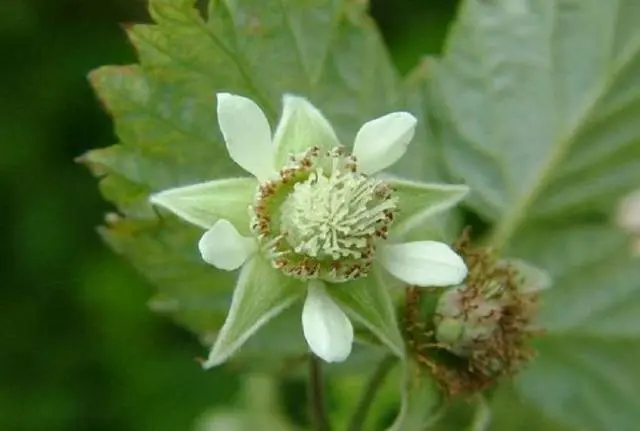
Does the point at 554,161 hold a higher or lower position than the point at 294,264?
lower

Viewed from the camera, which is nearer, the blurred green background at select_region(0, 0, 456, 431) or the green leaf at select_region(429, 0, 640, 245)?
the green leaf at select_region(429, 0, 640, 245)

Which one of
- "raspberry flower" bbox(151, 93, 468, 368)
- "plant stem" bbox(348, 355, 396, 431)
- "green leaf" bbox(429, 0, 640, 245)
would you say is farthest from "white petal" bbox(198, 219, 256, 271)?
"green leaf" bbox(429, 0, 640, 245)

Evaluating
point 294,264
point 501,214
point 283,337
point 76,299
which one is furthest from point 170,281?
point 76,299

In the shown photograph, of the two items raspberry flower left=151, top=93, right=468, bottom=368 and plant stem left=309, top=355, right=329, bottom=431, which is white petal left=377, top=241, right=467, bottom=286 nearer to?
raspberry flower left=151, top=93, right=468, bottom=368

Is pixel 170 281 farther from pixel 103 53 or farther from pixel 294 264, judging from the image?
pixel 103 53

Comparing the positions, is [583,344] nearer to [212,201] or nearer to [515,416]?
[515,416]

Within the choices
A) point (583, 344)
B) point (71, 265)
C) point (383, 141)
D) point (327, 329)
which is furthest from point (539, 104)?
point (71, 265)

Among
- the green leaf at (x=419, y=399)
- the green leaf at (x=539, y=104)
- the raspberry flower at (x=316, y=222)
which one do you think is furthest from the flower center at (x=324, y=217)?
the green leaf at (x=539, y=104)
